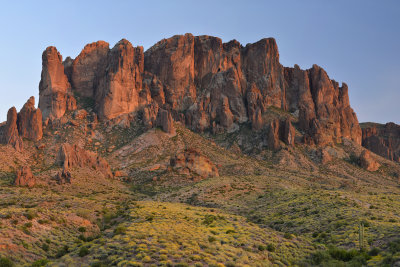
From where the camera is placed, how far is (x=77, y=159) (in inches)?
4050

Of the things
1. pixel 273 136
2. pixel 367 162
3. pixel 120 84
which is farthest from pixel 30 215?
pixel 367 162

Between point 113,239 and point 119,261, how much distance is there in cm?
675

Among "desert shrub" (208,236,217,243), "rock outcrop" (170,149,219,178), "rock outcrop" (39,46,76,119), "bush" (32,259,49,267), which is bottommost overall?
"bush" (32,259,49,267)

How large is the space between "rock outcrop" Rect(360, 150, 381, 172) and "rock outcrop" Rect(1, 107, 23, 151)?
144353mm

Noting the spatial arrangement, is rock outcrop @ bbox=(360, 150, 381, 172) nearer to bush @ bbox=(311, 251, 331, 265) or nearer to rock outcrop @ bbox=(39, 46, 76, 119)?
bush @ bbox=(311, 251, 331, 265)

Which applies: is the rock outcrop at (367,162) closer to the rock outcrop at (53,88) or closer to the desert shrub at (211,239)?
the desert shrub at (211,239)

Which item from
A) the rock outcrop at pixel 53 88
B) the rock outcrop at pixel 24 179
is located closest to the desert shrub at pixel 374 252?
the rock outcrop at pixel 24 179

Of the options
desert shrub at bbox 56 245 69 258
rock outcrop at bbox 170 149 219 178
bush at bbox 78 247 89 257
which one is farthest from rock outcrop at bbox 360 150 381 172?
bush at bbox 78 247 89 257

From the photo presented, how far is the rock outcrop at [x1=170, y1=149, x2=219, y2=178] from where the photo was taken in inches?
4384

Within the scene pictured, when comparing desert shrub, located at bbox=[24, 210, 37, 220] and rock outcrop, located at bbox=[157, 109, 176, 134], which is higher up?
rock outcrop, located at bbox=[157, 109, 176, 134]

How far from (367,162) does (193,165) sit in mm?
86577

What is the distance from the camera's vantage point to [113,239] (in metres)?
32.1

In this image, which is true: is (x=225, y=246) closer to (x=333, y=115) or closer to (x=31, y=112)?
(x=31, y=112)

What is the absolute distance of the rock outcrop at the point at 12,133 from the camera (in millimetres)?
124438
